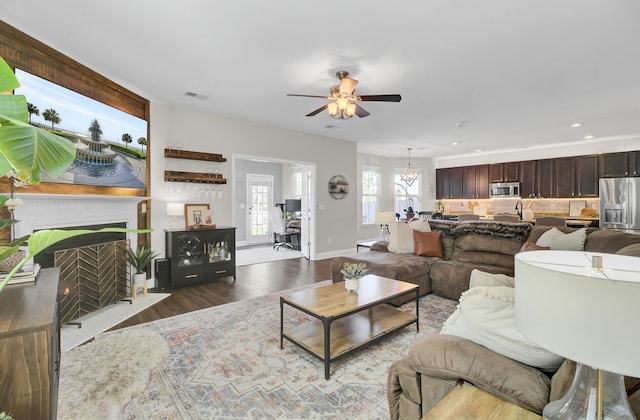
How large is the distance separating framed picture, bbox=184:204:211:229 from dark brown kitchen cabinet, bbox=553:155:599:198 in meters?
7.89

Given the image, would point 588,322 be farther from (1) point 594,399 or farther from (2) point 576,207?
(2) point 576,207

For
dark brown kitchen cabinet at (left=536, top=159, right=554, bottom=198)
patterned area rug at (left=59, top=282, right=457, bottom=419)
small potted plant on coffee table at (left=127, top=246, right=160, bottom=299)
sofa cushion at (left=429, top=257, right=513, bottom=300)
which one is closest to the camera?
patterned area rug at (left=59, top=282, right=457, bottom=419)

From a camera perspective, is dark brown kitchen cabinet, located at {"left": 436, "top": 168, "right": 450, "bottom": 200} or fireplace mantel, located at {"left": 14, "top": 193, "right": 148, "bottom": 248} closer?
fireplace mantel, located at {"left": 14, "top": 193, "right": 148, "bottom": 248}

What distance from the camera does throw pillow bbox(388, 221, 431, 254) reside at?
4.54 m

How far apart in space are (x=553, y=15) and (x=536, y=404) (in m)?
2.66

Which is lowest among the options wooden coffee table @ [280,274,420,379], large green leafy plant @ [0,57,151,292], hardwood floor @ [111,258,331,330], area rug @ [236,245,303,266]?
hardwood floor @ [111,258,331,330]

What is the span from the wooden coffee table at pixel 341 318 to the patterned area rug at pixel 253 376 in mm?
144

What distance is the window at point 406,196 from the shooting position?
376 inches

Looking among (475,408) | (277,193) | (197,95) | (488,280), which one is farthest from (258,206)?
(475,408)

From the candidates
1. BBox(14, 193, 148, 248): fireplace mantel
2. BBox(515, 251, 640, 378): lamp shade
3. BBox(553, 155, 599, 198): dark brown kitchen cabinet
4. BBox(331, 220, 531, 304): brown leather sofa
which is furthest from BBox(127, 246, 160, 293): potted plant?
BBox(553, 155, 599, 198): dark brown kitchen cabinet

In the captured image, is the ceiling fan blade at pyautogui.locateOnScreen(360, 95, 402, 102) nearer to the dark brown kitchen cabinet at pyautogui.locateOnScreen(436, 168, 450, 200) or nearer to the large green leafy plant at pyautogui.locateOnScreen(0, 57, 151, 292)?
the large green leafy plant at pyautogui.locateOnScreen(0, 57, 151, 292)

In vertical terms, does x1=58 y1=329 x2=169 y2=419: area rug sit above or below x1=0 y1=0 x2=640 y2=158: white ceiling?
below

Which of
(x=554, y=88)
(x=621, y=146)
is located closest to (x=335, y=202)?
(x=554, y=88)

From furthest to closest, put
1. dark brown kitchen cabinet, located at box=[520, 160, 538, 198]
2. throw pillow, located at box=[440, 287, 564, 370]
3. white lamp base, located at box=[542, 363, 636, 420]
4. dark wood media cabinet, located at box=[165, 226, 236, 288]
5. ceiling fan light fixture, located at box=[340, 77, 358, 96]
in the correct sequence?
1. dark brown kitchen cabinet, located at box=[520, 160, 538, 198]
2. dark wood media cabinet, located at box=[165, 226, 236, 288]
3. ceiling fan light fixture, located at box=[340, 77, 358, 96]
4. throw pillow, located at box=[440, 287, 564, 370]
5. white lamp base, located at box=[542, 363, 636, 420]
